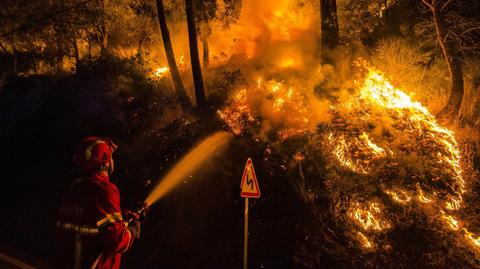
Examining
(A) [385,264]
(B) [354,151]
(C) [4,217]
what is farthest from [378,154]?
(C) [4,217]

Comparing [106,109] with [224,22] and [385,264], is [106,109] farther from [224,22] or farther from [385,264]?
[385,264]

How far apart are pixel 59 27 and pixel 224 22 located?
8.45 meters

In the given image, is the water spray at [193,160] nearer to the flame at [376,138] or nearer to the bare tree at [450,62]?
the flame at [376,138]

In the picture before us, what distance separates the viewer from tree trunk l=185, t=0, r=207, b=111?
13.7 metres

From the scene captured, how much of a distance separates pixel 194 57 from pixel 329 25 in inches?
214

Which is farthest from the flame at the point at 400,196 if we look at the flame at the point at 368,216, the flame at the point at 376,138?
the flame at the point at 368,216

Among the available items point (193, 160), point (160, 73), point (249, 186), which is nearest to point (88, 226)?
point (249, 186)

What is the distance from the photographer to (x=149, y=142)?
570 inches

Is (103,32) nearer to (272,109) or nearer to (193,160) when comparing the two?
(193,160)

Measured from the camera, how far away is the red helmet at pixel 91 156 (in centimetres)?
360

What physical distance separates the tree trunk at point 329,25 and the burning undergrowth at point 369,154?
1383mm

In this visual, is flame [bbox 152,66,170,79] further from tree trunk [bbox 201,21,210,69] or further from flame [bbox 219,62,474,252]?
flame [bbox 219,62,474,252]

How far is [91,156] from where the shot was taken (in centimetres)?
363

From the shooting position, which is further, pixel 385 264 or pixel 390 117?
pixel 390 117
